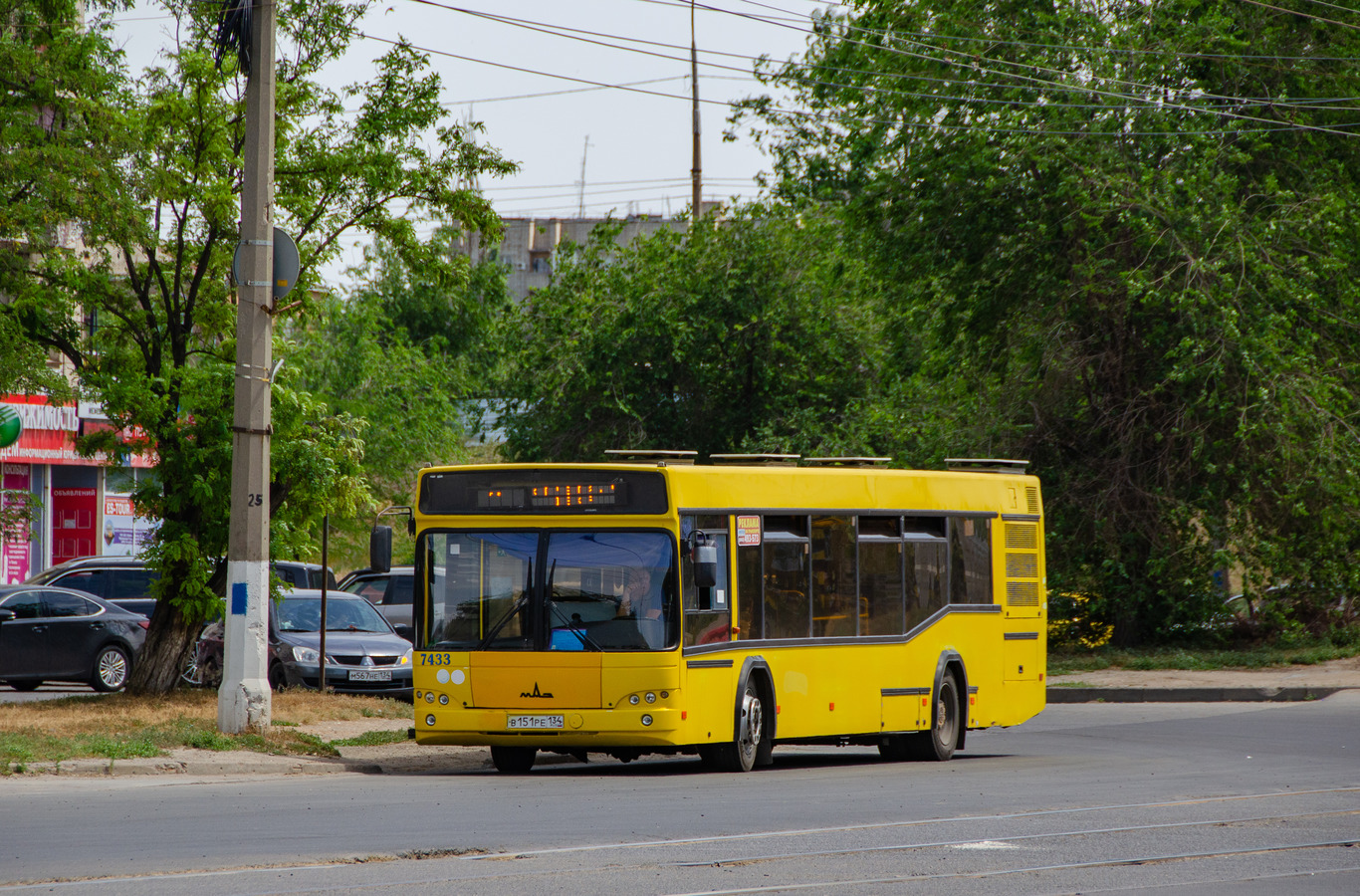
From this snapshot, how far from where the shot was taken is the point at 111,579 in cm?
2495

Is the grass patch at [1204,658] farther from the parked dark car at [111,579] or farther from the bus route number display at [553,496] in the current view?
the bus route number display at [553,496]

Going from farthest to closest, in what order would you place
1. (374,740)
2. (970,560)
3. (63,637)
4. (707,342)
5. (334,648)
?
1. (707,342)
2. (63,637)
3. (334,648)
4. (970,560)
5. (374,740)

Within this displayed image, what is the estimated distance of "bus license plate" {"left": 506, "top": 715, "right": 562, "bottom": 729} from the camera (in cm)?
1319

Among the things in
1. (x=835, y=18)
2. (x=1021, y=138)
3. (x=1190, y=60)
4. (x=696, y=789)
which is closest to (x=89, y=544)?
(x=835, y=18)

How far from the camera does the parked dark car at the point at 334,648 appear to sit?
2048 centimetres

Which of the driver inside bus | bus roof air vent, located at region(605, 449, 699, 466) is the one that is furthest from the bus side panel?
bus roof air vent, located at region(605, 449, 699, 466)

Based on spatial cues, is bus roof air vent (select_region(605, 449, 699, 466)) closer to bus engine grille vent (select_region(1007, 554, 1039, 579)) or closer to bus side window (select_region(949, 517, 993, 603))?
bus side window (select_region(949, 517, 993, 603))

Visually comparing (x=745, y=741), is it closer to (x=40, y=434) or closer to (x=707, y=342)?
(x=707, y=342)

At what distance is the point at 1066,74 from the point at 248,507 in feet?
56.8

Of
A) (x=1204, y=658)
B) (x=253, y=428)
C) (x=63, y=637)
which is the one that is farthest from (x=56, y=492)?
(x=1204, y=658)

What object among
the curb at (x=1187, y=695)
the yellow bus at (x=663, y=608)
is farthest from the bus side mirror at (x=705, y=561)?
the curb at (x=1187, y=695)

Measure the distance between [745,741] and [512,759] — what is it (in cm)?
214

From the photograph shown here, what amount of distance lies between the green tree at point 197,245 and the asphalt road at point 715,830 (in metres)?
5.08

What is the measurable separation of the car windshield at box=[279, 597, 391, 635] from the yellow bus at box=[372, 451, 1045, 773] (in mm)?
7284
